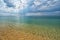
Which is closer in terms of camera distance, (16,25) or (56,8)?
(56,8)

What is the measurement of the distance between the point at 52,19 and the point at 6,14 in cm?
88

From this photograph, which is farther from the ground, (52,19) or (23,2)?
(23,2)

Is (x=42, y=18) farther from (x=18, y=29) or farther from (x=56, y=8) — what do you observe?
(x=18, y=29)

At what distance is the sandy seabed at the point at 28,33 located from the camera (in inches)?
81.0

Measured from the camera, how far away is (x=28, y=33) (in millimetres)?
2137

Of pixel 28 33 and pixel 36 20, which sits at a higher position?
pixel 36 20

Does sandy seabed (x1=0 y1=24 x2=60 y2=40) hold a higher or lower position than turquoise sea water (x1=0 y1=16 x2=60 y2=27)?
lower

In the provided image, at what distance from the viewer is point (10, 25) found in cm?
223

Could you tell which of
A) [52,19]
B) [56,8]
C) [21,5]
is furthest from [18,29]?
[56,8]

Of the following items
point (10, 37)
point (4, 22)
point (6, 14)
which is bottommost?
point (10, 37)

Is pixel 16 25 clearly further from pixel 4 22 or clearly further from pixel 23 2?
pixel 23 2

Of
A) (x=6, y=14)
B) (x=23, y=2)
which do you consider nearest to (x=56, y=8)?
(x=23, y=2)

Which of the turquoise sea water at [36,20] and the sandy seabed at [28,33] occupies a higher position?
the turquoise sea water at [36,20]

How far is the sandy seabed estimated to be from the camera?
6.75 ft
